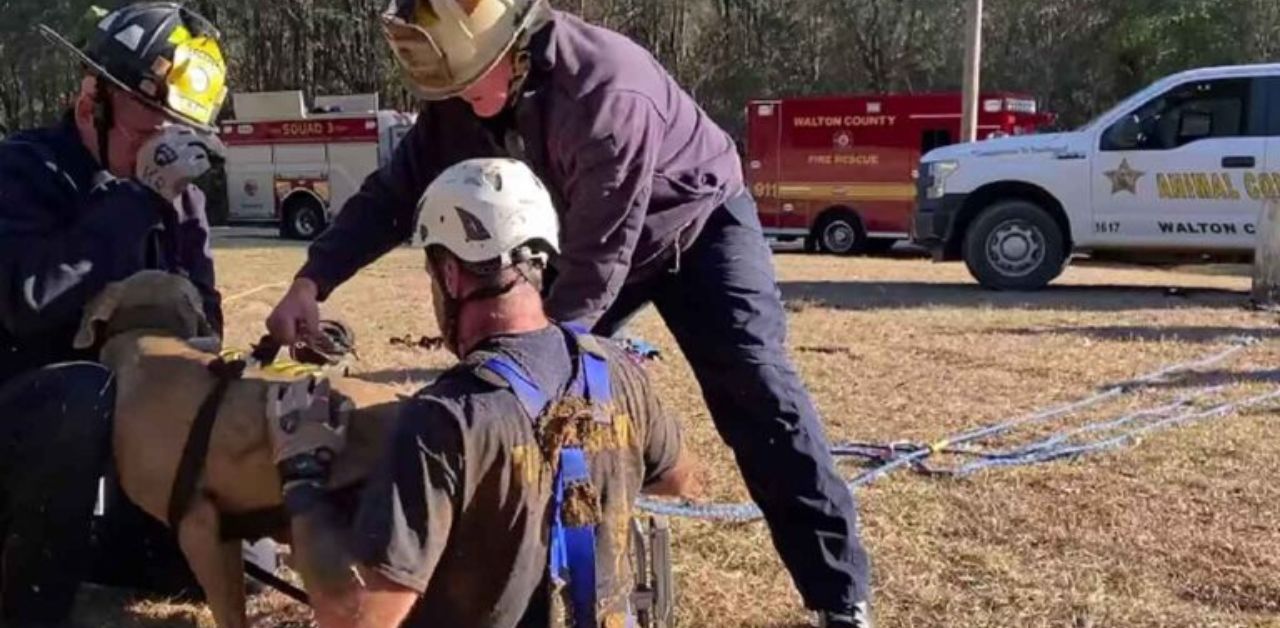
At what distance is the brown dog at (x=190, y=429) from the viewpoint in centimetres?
271

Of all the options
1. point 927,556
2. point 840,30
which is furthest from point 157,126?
point 840,30

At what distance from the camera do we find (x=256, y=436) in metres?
2.71

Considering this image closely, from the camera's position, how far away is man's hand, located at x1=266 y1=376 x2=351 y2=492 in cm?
227

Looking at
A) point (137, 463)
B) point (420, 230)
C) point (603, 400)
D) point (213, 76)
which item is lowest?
point (137, 463)

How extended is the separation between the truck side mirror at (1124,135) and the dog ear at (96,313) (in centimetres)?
976

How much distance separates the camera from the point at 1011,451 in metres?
5.36

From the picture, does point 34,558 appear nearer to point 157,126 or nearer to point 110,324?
point 110,324

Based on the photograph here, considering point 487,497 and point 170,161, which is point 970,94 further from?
point 487,497

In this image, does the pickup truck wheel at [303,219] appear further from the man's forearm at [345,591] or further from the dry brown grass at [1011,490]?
the man's forearm at [345,591]

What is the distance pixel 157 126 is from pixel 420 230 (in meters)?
1.36

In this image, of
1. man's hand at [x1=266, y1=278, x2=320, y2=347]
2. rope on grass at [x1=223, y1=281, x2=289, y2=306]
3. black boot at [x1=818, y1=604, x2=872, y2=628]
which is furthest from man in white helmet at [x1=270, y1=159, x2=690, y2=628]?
rope on grass at [x1=223, y1=281, x2=289, y2=306]

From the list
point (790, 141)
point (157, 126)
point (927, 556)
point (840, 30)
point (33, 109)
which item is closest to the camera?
point (157, 126)

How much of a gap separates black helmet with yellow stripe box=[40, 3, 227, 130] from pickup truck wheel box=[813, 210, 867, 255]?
1870 cm

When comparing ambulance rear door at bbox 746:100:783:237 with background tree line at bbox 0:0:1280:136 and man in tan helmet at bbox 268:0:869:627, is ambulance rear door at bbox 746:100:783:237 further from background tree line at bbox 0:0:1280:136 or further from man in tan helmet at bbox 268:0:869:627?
man in tan helmet at bbox 268:0:869:627
